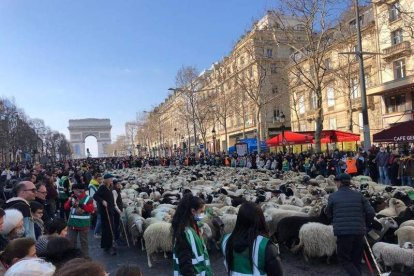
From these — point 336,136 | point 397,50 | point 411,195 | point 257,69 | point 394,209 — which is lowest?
point 394,209

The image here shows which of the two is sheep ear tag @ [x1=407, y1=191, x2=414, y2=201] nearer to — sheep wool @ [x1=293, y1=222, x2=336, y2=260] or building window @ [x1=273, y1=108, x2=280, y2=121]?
sheep wool @ [x1=293, y1=222, x2=336, y2=260]

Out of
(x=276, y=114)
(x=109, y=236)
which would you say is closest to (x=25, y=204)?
(x=109, y=236)

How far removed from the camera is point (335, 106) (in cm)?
4878

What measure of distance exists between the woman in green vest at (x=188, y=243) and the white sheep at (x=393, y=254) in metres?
3.91

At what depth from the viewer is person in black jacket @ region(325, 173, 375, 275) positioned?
6027mm

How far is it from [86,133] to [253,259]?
156 metres

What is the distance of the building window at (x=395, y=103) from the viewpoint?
122 ft

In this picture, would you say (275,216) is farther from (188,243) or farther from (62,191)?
(62,191)

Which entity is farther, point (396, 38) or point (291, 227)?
point (396, 38)

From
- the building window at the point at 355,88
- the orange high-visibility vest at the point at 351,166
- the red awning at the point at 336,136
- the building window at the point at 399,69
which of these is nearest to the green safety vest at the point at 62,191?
the orange high-visibility vest at the point at 351,166

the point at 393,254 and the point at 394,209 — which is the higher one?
the point at 394,209

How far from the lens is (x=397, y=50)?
36.2m

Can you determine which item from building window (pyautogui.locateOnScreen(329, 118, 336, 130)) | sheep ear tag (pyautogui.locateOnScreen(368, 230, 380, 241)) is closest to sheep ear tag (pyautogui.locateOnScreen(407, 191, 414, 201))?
sheep ear tag (pyautogui.locateOnScreen(368, 230, 380, 241))

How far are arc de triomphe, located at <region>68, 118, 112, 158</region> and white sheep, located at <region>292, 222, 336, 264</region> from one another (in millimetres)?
146786
